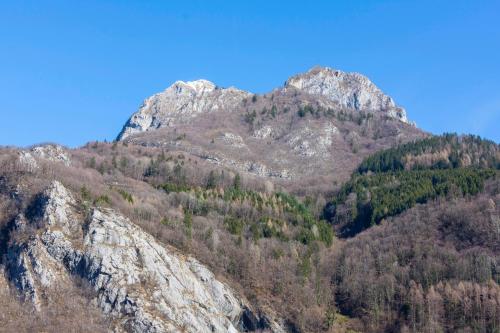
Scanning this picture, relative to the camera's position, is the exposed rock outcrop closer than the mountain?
No

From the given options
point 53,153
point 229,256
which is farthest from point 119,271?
point 53,153

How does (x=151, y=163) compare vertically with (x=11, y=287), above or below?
above

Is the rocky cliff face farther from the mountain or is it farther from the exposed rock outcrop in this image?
the exposed rock outcrop

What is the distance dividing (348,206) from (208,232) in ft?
203

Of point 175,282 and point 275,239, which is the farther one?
point 275,239

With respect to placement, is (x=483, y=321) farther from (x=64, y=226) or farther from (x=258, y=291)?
(x=64, y=226)

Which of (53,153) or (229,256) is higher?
(53,153)

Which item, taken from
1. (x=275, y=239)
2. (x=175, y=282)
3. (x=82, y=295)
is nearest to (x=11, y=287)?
(x=82, y=295)

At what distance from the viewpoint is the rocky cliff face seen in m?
103

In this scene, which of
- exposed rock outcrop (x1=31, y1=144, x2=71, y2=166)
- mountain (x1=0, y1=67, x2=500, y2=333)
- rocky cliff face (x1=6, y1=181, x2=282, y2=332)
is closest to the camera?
rocky cliff face (x1=6, y1=181, x2=282, y2=332)

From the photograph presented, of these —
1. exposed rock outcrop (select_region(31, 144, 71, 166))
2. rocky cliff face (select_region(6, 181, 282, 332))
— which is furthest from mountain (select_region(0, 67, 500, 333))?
exposed rock outcrop (select_region(31, 144, 71, 166))

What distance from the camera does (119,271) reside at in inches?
4254

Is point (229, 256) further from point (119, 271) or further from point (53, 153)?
point (53, 153)

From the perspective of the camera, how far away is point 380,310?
5138 inches
